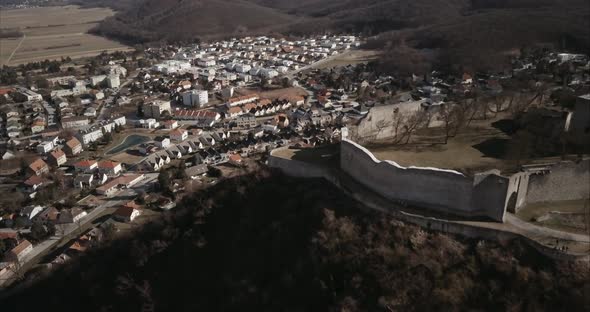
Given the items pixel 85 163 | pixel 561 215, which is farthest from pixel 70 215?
pixel 561 215

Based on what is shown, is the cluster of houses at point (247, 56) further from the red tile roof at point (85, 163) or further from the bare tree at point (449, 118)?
the bare tree at point (449, 118)

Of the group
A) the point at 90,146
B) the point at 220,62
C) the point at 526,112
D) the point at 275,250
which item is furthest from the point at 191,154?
the point at 220,62

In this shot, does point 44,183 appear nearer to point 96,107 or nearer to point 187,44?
point 96,107

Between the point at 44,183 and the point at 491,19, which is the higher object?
the point at 491,19

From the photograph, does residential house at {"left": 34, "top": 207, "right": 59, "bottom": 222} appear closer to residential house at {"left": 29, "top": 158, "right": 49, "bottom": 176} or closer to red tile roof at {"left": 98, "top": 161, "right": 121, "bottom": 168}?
red tile roof at {"left": 98, "top": 161, "right": 121, "bottom": 168}

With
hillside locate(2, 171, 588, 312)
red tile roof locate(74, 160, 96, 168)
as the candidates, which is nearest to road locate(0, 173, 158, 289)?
hillside locate(2, 171, 588, 312)

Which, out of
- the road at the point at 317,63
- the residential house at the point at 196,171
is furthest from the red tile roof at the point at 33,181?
the road at the point at 317,63
